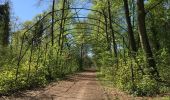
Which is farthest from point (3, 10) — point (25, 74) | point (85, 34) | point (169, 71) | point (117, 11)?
point (169, 71)

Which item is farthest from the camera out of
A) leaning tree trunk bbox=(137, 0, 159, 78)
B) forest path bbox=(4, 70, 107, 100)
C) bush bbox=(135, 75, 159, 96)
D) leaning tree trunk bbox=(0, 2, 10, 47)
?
leaning tree trunk bbox=(0, 2, 10, 47)

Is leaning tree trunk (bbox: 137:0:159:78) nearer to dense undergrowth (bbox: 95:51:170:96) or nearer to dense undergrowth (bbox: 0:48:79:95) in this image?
dense undergrowth (bbox: 95:51:170:96)

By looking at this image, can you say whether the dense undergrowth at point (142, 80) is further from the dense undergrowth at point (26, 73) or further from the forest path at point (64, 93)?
the dense undergrowth at point (26, 73)

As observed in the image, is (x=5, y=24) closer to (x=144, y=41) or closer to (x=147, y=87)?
(x=144, y=41)

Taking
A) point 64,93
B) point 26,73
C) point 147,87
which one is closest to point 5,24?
point 26,73

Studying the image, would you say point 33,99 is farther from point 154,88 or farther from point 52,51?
point 52,51

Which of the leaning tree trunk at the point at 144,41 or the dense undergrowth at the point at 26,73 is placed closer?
the dense undergrowth at the point at 26,73

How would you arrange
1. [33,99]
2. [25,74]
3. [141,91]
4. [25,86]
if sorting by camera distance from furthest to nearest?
[25,74]
[25,86]
[141,91]
[33,99]

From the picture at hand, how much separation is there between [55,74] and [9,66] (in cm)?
1153

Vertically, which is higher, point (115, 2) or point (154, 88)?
point (115, 2)

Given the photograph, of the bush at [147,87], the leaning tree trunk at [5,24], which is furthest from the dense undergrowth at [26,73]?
the leaning tree trunk at [5,24]

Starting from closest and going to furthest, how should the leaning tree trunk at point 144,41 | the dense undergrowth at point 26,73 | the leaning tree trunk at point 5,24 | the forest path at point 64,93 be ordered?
the forest path at point 64,93, the dense undergrowth at point 26,73, the leaning tree trunk at point 144,41, the leaning tree trunk at point 5,24

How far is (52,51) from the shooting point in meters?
30.1

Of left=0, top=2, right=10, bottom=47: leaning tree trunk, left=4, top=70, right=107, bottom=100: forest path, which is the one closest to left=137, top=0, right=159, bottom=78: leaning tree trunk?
left=4, top=70, right=107, bottom=100: forest path
